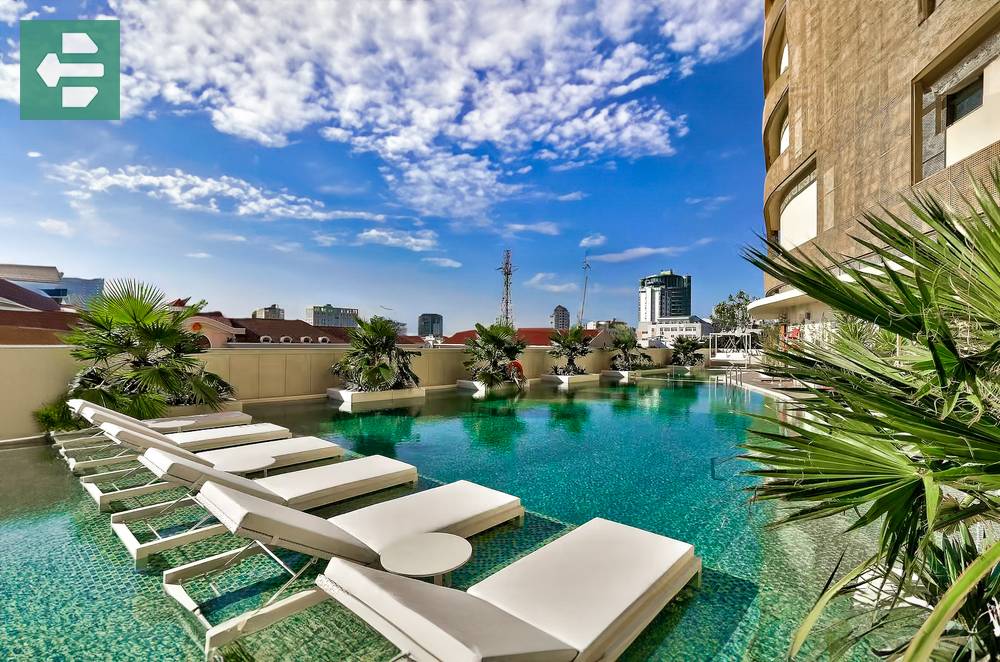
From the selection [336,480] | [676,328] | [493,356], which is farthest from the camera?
[676,328]

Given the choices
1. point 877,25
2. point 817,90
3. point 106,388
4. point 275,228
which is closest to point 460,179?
point 275,228

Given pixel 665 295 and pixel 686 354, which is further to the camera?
pixel 665 295

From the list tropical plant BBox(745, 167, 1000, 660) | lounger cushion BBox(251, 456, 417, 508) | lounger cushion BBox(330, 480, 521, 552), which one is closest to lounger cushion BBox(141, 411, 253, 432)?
lounger cushion BBox(251, 456, 417, 508)

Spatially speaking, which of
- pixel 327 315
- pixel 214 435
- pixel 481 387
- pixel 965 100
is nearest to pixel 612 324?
pixel 481 387

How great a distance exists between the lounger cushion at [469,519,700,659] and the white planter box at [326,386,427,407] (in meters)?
10.5

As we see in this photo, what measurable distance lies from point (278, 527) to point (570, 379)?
694 inches

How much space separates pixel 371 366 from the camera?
13523 millimetres

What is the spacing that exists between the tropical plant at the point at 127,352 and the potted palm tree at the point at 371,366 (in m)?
5.11

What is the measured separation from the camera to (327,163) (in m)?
29.1

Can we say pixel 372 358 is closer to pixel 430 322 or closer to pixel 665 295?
pixel 430 322

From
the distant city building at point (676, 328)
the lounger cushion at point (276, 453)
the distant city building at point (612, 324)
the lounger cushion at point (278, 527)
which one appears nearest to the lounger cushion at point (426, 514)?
the lounger cushion at point (278, 527)

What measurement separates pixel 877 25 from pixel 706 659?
16.9m

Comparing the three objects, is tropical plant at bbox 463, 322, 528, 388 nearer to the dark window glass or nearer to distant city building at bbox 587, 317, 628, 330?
the dark window glass

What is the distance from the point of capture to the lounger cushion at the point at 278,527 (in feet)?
8.52
